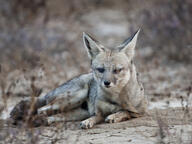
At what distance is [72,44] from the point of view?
13.0 metres

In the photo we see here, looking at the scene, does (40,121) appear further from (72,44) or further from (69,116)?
(72,44)

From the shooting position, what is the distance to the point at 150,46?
12.5 m

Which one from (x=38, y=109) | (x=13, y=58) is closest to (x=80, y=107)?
(x=38, y=109)

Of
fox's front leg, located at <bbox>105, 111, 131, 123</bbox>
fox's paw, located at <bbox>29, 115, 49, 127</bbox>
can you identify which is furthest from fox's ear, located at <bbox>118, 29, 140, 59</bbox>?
fox's paw, located at <bbox>29, 115, 49, 127</bbox>

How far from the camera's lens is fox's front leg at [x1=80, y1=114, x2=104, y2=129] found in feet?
20.4

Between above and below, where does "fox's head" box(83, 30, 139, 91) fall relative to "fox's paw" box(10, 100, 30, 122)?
above

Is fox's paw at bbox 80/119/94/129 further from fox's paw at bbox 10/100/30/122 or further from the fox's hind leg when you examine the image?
fox's paw at bbox 10/100/30/122

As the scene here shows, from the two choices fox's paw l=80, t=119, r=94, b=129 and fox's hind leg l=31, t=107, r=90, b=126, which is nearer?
fox's paw l=80, t=119, r=94, b=129

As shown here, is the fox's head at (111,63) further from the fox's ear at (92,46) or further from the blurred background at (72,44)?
the blurred background at (72,44)

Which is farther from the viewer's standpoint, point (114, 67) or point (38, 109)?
point (38, 109)

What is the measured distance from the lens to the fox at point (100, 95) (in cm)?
643

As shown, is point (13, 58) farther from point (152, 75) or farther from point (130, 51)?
point (130, 51)

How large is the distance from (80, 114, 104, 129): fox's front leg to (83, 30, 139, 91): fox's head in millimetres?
409

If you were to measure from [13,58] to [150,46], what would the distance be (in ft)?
12.0
